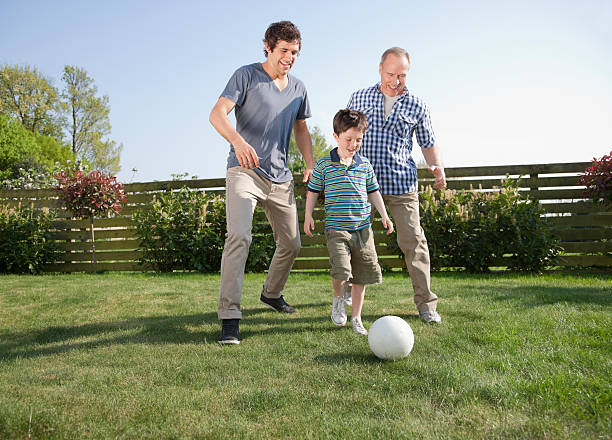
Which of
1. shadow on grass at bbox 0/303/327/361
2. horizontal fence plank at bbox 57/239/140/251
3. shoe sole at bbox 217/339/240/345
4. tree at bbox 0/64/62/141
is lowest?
shadow on grass at bbox 0/303/327/361

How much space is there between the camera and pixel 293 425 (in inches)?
75.9

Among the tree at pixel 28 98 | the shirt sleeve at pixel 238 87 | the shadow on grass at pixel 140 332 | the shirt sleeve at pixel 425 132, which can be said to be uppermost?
the tree at pixel 28 98

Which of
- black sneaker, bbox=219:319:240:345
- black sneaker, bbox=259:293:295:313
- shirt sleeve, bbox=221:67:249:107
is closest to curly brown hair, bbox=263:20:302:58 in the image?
shirt sleeve, bbox=221:67:249:107

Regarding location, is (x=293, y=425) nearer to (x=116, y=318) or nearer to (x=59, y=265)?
(x=116, y=318)

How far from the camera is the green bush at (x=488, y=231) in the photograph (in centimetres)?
677

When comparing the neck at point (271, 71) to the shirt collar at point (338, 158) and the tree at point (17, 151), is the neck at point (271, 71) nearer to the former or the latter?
the shirt collar at point (338, 158)

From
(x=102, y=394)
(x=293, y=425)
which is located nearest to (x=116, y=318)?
(x=102, y=394)

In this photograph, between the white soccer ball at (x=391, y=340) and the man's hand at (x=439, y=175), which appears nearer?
the white soccer ball at (x=391, y=340)

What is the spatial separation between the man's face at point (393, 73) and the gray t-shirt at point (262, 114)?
2.40 ft

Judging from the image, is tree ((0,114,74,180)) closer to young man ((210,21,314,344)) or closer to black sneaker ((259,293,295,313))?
black sneaker ((259,293,295,313))

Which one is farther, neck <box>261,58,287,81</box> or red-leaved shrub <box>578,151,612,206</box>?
red-leaved shrub <box>578,151,612,206</box>

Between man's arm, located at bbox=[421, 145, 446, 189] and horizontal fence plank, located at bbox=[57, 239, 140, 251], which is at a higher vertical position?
man's arm, located at bbox=[421, 145, 446, 189]

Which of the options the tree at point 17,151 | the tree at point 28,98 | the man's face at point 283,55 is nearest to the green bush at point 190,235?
the man's face at point 283,55

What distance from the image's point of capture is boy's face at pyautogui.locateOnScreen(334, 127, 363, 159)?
11.3ft
